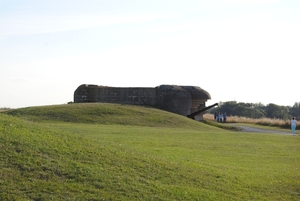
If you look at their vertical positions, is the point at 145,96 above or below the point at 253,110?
above

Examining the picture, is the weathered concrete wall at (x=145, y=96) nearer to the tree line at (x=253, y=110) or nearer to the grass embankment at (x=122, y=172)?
the grass embankment at (x=122, y=172)

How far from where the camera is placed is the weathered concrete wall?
35.7 meters

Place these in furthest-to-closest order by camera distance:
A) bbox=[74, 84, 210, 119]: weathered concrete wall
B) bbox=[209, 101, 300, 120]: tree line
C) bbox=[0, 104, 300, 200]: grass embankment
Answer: bbox=[209, 101, 300, 120]: tree line → bbox=[74, 84, 210, 119]: weathered concrete wall → bbox=[0, 104, 300, 200]: grass embankment

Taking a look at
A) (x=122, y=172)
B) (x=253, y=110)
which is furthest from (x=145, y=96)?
(x=253, y=110)

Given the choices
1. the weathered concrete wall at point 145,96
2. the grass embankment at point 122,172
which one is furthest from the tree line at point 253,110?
the grass embankment at point 122,172

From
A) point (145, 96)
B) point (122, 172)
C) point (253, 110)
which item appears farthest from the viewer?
point (253, 110)

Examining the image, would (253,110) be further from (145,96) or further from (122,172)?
(122,172)

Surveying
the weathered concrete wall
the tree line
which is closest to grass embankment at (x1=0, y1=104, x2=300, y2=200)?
the weathered concrete wall

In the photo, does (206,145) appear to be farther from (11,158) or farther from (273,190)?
(11,158)

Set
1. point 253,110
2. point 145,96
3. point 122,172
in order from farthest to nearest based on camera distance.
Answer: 1. point 253,110
2. point 145,96
3. point 122,172

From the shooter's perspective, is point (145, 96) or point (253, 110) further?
point (253, 110)

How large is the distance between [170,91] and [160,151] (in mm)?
20681

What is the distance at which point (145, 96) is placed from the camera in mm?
35781

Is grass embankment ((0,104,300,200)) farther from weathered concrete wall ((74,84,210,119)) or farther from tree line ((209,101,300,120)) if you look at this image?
tree line ((209,101,300,120))
